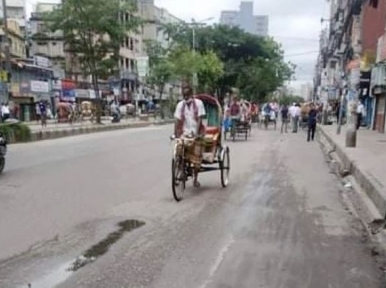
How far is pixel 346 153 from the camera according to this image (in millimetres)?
16266

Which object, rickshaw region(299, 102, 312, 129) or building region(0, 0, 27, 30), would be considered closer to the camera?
rickshaw region(299, 102, 312, 129)

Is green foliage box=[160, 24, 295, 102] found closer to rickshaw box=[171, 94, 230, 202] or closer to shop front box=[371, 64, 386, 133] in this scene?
shop front box=[371, 64, 386, 133]

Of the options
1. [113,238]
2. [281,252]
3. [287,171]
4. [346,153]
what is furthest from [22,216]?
[346,153]

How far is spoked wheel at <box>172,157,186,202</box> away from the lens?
30.6 feet

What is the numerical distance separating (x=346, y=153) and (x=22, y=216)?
10.7m

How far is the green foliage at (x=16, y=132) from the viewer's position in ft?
73.8

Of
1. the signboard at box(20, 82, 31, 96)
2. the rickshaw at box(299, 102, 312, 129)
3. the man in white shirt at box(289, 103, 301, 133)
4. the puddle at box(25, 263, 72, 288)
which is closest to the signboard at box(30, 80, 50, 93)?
the signboard at box(20, 82, 31, 96)

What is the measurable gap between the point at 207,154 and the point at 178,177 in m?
1.30

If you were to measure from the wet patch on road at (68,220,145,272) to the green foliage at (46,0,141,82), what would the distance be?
31275 millimetres

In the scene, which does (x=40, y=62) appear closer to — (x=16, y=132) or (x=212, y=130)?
(x=16, y=132)

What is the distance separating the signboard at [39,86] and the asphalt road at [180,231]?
3631 centimetres

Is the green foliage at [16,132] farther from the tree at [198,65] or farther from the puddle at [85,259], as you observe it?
the tree at [198,65]

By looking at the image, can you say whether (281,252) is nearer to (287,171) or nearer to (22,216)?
(22,216)

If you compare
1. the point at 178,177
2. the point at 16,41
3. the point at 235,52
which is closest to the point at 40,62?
the point at 16,41
